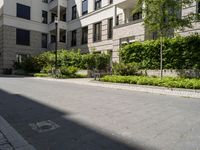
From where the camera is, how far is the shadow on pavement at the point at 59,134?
418cm

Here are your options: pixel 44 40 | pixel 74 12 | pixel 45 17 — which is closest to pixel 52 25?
pixel 45 17

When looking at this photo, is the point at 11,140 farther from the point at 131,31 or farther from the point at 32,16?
the point at 32,16

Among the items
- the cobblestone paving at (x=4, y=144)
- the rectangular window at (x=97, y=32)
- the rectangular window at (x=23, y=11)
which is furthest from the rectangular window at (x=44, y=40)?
the cobblestone paving at (x=4, y=144)

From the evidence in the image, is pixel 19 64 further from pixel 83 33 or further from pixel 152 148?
pixel 152 148

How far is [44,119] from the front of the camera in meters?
6.13

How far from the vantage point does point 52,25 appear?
117ft

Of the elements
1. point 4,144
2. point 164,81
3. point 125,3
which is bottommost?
point 4,144

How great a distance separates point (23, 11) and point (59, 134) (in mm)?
32990

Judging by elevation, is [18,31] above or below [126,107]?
above

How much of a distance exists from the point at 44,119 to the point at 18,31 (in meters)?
30.3

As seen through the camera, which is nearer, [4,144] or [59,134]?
[4,144]

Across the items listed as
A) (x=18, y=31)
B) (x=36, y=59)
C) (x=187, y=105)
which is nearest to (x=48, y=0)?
(x=18, y=31)

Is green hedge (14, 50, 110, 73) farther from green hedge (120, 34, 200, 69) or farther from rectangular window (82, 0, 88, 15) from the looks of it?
rectangular window (82, 0, 88, 15)

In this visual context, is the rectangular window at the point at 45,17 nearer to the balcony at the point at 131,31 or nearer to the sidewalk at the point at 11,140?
the balcony at the point at 131,31
